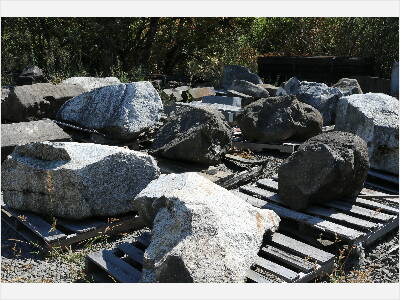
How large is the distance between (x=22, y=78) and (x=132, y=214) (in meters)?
5.49

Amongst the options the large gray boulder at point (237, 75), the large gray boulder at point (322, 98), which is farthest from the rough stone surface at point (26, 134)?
the large gray boulder at point (237, 75)

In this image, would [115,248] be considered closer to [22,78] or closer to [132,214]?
[132,214]

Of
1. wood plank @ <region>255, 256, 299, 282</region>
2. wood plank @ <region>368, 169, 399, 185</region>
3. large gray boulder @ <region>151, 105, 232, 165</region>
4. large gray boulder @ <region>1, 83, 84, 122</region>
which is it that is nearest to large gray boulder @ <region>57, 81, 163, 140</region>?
large gray boulder @ <region>151, 105, 232, 165</region>

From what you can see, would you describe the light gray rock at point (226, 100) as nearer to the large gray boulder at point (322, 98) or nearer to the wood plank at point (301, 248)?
the large gray boulder at point (322, 98)

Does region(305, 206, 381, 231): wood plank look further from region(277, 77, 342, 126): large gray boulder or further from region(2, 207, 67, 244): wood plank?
region(277, 77, 342, 126): large gray boulder

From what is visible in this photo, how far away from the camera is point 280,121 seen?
20.9 ft

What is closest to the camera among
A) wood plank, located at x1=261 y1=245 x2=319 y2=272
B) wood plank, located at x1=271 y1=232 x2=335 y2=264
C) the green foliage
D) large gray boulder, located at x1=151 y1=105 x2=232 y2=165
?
wood plank, located at x1=261 y1=245 x2=319 y2=272

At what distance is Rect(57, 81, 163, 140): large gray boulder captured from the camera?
627cm

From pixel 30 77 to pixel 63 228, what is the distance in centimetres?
549

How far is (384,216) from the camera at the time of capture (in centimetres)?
428

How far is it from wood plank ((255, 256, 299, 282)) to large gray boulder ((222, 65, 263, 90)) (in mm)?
7000

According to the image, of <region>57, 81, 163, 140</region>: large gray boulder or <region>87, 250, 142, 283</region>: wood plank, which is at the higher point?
<region>57, 81, 163, 140</region>: large gray boulder

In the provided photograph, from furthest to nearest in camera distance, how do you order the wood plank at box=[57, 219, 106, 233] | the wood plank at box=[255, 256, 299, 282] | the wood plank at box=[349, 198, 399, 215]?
the wood plank at box=[349, 198, 399, 215] < the wood plank at box=[57, 219, 106, 233] < the wood plank at box=[255, 256, 299, 282]

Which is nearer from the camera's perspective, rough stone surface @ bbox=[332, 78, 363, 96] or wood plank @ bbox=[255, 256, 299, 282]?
wood plank @ bbox=[255, 256, 299, 282]
